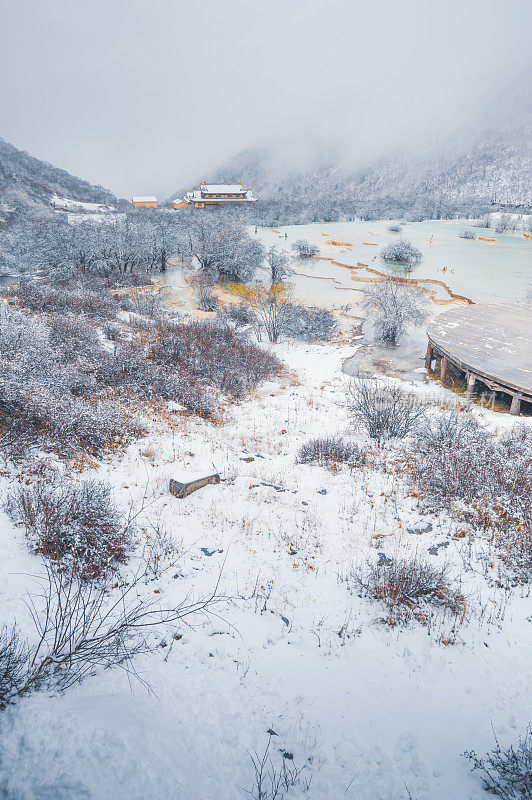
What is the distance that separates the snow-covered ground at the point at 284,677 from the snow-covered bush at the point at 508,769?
0.34ft

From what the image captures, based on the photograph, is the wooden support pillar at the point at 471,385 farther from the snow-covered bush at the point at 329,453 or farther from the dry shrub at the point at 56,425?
the dry shrub at the point at 56,425

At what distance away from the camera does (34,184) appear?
178ft

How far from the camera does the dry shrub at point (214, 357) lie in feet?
47.8

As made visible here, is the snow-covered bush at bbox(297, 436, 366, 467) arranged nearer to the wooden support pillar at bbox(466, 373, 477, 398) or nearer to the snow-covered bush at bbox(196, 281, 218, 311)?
the wooden support pillar at bbox(466, 373, 477, 398)

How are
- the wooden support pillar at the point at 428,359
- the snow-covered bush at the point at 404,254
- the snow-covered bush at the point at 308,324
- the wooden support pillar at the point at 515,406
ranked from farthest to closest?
1. the snow-covered bush at the point at 404,254
2. the snow-covered bush at the point at 308,324
3. the wooden support pillar at the point at 428,359
4. the wooden support pillar at the point at 515,406

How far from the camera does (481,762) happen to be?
10.7 ft

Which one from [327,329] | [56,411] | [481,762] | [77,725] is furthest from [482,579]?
[327,329]

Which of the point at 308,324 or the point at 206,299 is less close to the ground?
the point at 206,299

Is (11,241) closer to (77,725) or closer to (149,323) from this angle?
(149,323)

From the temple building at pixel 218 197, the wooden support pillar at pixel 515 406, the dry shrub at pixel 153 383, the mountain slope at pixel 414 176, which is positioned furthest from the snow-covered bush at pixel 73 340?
the temple building at pixel 218 197

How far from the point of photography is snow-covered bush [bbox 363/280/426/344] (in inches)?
896

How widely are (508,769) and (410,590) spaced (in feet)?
6.31

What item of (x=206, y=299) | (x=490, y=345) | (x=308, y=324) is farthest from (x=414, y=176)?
(x=490, y=345)

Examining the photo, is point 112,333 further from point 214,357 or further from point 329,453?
point 329,453
